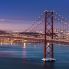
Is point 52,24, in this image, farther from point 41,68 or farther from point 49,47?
point 41,68

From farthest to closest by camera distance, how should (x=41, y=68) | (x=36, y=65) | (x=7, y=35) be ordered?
(x=7, y=35) < (x=36, y=65) < (x=41, y=68)

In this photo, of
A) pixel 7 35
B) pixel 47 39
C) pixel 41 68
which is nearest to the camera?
pixel 41 68

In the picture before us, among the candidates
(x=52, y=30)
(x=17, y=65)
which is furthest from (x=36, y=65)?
(x=52, y=30)

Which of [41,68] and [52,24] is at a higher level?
[52,24]

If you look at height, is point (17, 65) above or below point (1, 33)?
below

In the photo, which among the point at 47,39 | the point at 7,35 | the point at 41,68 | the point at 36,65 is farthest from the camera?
the point at 7,35

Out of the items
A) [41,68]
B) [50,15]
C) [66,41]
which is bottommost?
[41,68]

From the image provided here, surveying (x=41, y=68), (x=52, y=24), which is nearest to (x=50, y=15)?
(x=52, y=24)

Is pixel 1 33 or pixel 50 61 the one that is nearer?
pixel 50 61

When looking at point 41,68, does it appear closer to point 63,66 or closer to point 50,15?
point 63,66
